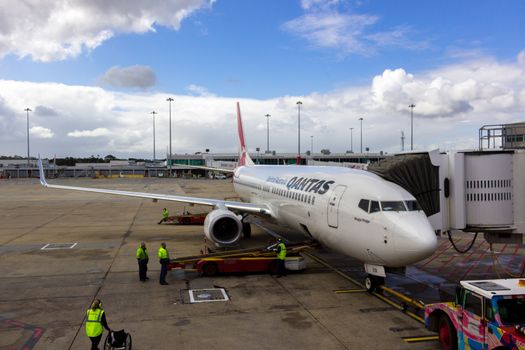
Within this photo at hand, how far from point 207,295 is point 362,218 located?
5333 mm

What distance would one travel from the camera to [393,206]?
39.8 feet

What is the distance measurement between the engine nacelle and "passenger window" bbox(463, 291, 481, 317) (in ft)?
38.3

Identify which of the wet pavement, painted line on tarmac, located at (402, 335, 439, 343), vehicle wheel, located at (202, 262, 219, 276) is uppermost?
vehicle wheel, located at (202, 262, 219, 276)

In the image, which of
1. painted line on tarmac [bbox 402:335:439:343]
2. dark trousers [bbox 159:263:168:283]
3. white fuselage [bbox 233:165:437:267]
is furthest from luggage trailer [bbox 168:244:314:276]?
painted line on tarmac [bbox 402:335:439:343]

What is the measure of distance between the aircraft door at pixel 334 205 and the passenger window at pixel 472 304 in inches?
204

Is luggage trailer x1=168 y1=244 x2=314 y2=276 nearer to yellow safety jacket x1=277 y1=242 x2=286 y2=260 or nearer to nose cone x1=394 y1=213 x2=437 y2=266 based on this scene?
yellow safety jacket x1=277 y1=242 x2=286 y2=260

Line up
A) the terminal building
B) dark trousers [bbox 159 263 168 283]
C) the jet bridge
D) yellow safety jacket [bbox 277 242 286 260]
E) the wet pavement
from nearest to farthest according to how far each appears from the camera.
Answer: the wet pavement → the jet bridge → dark trousers [bbox 159 263 168 283] → yellow safety jacket [bbox 277 242 286 260] → the terminal building

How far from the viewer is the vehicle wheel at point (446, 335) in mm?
9273

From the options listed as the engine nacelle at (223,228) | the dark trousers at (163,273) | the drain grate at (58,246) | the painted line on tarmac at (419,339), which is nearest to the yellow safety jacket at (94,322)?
the dark trousers at (163,273)

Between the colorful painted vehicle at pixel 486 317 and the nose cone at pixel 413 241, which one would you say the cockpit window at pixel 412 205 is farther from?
the colorful painted vehicle at pixel 486 317

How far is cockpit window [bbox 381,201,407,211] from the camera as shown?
12.1 meters

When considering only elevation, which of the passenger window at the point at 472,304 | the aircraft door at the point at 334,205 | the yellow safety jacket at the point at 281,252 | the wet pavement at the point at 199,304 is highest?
the aircraft door at the point at 334,205

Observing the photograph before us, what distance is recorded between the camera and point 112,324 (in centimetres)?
1129

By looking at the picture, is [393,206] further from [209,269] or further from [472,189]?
[209,269]
